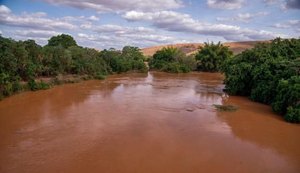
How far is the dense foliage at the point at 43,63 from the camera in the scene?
20109 millimetres

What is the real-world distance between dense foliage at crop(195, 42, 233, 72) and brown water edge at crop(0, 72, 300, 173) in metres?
24.1

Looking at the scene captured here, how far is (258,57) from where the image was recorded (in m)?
21.9

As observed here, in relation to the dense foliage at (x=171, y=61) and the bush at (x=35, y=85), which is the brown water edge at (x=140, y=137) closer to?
the bush at (x=35, y=85)

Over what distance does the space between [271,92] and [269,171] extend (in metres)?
10.3

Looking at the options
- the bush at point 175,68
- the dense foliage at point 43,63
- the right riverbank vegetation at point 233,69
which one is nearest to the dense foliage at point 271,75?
the right riverbank vegetation at point 233,69

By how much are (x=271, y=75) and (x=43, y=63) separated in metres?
17.3

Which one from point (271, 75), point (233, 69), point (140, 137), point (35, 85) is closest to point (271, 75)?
point (271, 75)

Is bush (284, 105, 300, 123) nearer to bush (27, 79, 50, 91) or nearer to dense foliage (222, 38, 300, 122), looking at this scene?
dense foliage (222, 38, 300, 122)

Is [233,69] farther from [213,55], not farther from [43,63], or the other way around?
[213,55]

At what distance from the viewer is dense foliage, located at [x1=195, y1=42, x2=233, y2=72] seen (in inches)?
1690

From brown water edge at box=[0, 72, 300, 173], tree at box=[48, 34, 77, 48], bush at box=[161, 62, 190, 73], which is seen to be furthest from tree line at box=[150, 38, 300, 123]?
tree at box=[48, 34, 77, 48]

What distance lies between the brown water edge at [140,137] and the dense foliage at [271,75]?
0.89 m

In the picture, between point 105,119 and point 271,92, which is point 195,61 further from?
point 105,119

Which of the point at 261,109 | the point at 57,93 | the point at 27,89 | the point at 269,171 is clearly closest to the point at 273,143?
the point at 269,171
